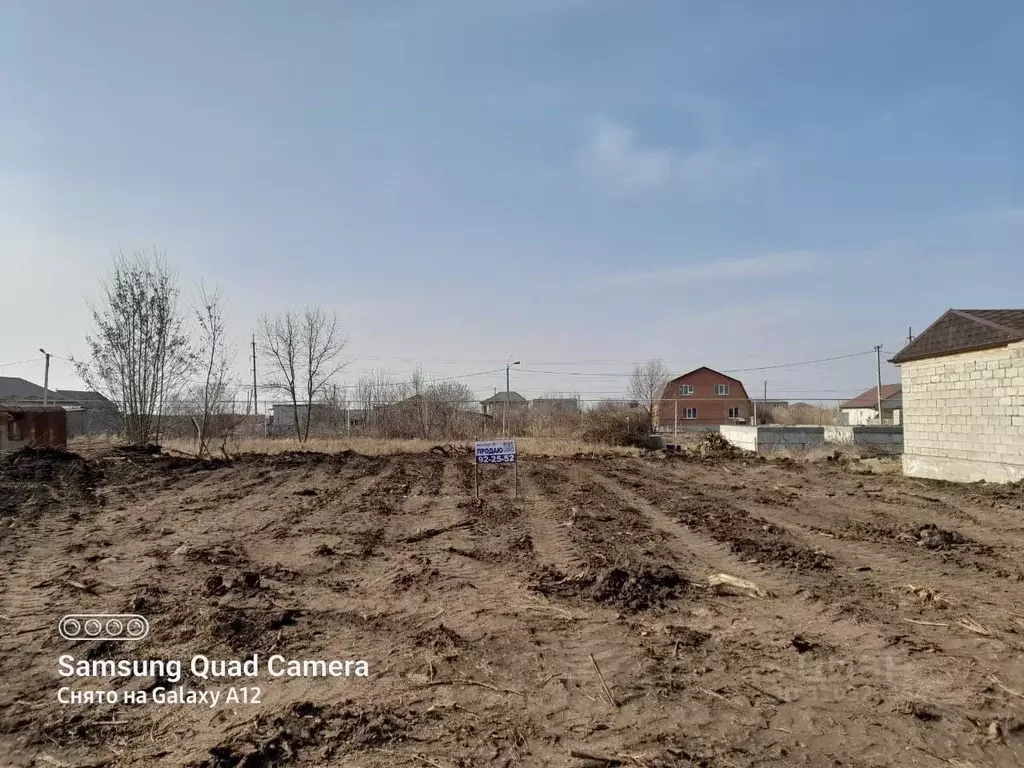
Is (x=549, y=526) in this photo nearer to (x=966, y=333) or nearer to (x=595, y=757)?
(x=595, y=757)

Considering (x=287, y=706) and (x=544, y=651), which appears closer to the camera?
(x=287, y=706)

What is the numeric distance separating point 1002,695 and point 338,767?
380cm

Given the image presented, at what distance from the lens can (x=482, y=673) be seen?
3.85 m

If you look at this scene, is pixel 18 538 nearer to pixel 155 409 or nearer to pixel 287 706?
pixel 287 706

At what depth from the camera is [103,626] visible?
473 cm

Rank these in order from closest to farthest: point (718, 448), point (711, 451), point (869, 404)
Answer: point (711, 451) → point (718, 448) → point (869, 404)

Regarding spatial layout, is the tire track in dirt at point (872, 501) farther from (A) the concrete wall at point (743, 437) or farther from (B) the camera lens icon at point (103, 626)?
(B) the camera lens icon at point (103, 626)

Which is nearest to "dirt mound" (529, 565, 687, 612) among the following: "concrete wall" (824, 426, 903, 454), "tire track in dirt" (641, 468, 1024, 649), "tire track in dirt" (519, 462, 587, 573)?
"tire track in dirt" (519, 462, 587, 573)

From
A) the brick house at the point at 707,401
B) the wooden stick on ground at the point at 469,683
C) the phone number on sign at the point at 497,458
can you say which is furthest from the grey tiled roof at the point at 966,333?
the brick house at the point at 707,401

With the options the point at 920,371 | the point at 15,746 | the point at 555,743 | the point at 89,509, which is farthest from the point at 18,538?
the point at 920,371

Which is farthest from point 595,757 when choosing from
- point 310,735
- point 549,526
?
point 549,526

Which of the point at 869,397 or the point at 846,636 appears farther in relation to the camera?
the point at 869,397

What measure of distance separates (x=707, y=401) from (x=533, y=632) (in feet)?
168

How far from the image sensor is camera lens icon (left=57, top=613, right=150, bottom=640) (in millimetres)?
4516
